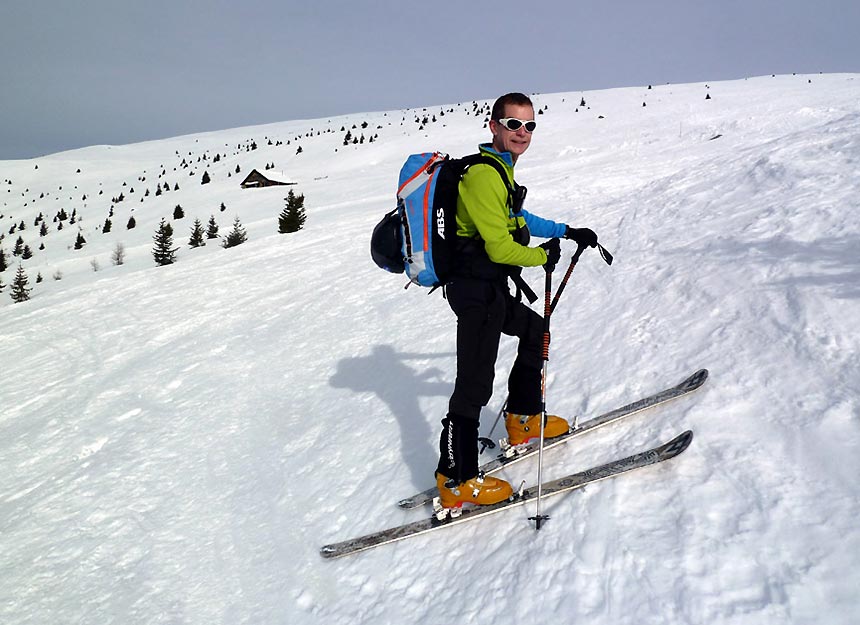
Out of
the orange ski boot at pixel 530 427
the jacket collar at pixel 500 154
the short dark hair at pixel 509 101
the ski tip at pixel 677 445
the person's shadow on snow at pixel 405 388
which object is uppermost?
the short dark hair at pixel 509 101

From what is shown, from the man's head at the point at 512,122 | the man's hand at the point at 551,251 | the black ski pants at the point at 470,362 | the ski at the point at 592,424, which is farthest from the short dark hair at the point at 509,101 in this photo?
the ski at the point at 592,424

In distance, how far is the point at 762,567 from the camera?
223cm

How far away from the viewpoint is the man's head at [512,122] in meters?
2.97

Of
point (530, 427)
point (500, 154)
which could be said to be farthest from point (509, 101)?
point (530, 427)

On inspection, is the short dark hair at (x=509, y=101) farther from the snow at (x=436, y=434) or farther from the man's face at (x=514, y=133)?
the snow at (x=436, y=434)

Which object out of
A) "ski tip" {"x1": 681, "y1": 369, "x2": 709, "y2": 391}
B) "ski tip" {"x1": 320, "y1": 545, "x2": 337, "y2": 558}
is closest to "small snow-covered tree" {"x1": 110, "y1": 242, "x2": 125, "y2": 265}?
"ski tip" {"x1": 320, "y1": 545, "x2": 337, "y2": 558}

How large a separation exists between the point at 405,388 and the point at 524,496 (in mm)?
2637

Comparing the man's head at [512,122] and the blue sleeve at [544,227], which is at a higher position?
the man's head at [512,122]

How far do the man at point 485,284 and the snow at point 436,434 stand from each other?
0.39 metres

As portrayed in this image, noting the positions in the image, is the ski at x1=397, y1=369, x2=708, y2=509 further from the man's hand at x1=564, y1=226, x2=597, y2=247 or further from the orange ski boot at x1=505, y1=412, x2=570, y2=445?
the man's hand at x1=564, y1=226, x2=597, y2=247

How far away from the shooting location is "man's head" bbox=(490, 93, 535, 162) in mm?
2973

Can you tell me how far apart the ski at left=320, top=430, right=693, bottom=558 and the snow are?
7cm

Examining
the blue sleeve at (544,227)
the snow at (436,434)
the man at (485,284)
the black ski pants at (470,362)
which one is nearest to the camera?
the snow at (436,434)

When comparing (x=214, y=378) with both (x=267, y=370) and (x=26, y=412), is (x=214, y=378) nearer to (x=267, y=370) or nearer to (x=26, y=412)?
(x=267, y=370)
